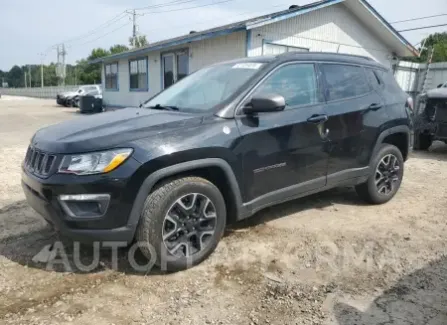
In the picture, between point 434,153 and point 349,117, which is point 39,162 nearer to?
point 349,117

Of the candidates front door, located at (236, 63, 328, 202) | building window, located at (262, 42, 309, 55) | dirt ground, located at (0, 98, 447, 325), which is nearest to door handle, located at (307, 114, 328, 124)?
front door, located at (236, 63, 328, 202)

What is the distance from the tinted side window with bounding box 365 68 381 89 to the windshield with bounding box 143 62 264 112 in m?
1.60

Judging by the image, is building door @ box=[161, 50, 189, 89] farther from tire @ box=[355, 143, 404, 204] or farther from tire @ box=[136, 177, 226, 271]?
tire @ box=[136, 177, 226, 271]

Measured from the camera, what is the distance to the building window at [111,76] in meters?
22.0

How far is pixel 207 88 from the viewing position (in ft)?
13.1

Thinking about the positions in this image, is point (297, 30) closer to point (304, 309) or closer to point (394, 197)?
point (394, 197)

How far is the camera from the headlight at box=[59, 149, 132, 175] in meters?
2.91

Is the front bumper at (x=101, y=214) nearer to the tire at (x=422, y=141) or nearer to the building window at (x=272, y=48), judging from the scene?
the tire at (x=422, y=141)

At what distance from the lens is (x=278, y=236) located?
4.00 m

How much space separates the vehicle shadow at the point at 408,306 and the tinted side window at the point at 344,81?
78.5 inches

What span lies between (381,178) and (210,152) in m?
2.62

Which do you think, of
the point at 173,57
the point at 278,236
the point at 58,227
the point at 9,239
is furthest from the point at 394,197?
the point at 173,57

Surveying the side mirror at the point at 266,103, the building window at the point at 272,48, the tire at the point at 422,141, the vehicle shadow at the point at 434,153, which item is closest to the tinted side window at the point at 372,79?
the side mirror at the point at 266,103

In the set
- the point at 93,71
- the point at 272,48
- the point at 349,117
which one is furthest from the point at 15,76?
the point at 349,117
